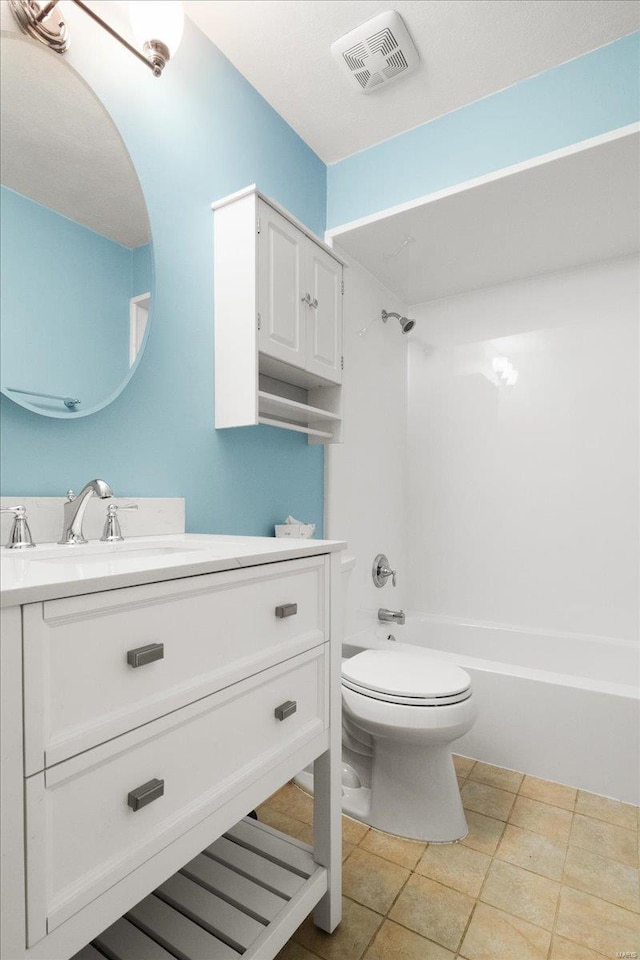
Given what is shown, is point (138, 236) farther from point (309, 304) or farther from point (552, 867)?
point (552, 867)

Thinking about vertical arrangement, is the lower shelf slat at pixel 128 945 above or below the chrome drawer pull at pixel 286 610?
below

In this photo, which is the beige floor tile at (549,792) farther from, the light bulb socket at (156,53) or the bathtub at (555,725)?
the light bulb socket at (156,53)

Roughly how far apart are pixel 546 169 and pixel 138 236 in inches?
57.9

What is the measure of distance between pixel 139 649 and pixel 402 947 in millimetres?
1000

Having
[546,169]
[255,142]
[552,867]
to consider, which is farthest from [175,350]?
[552,867]

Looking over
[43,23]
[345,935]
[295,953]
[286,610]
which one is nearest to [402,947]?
Answer: [345,935]

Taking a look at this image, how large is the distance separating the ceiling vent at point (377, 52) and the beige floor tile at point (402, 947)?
2.55 m

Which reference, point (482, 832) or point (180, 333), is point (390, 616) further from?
point (180, 333)

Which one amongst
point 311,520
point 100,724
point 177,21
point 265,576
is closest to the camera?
point 100,724

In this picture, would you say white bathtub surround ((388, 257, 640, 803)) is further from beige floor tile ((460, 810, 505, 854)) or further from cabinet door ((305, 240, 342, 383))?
cabinet door ((305, 240, 342, 383))

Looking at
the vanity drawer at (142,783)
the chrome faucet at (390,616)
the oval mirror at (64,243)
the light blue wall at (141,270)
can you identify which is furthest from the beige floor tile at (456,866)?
the light blue wall at (141,270)

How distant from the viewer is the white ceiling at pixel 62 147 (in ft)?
3.75

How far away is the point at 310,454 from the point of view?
227 cm

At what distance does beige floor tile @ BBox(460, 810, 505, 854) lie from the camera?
151 centimetres
